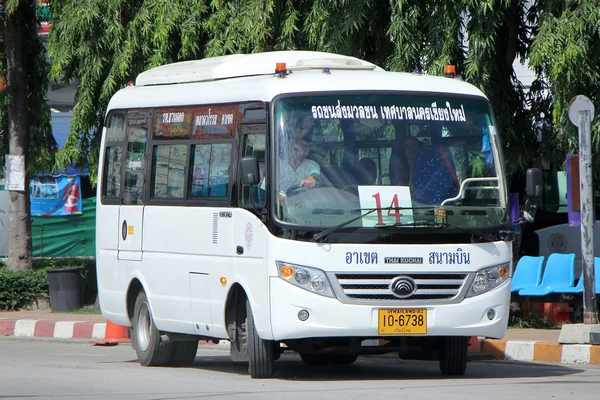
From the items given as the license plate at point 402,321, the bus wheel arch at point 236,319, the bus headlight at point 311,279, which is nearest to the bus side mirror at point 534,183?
the license plate at point 402,321

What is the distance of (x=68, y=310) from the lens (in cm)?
1862

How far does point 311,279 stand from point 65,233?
18463 mm

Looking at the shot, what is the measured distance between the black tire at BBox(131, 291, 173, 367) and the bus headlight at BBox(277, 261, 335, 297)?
263 cm

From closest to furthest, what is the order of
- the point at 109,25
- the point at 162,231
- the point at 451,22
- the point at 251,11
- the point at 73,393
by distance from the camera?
the point at 73,393 < the point at 162,231 < the point at 451,22 < the point at 251,11 < the point at 109,25

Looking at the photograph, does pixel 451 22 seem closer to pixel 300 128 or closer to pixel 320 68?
pixel 320 68

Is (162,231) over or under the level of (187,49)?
under

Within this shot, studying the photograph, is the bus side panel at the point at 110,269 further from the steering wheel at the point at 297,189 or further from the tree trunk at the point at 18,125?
the tree trunk at the point at 18,125

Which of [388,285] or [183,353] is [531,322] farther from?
[388,285]

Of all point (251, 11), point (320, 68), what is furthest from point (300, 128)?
point (251, 11)

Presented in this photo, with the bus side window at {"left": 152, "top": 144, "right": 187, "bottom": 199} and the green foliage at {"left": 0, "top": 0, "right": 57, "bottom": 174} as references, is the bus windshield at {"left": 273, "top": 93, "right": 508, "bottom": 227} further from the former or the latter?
the green foliage at {"left": 0, "top": 0, "right": 57, "bottom": 174}

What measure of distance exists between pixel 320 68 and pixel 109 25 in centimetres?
762

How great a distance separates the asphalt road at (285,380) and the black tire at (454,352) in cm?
15

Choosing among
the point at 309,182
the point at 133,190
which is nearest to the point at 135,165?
the point at 133,190

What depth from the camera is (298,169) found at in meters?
9.77
